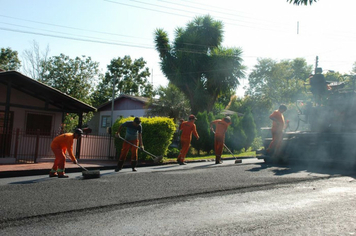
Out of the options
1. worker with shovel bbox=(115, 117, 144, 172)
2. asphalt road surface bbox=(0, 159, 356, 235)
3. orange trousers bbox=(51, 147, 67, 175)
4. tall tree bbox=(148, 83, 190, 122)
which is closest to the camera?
asphalt road surface bbox=(0, 159, 356, 235)

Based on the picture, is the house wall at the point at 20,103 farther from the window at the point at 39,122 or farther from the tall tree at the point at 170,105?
the tall tree at the point at 170,105

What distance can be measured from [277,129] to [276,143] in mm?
449

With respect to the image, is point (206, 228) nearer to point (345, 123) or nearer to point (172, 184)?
point (172, 184)

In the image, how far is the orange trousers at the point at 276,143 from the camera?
11.2m

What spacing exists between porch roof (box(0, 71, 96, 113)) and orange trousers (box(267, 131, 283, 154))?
8.62 meters

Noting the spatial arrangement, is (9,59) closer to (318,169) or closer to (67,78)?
(67,78)

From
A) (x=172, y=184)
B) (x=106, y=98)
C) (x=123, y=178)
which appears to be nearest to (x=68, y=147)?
(x=123, y=178)

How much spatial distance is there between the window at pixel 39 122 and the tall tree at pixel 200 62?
693 inches

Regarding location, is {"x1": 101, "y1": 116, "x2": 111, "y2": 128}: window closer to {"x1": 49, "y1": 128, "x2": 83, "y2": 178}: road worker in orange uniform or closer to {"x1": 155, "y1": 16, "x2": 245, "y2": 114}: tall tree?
{"x1": 155, "y1": 16, "x2": 245, "y2": 114}: tall tree

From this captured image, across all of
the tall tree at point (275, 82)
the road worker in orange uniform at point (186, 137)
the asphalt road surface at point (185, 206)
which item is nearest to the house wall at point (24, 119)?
the road worker in orange uniform at point (186, 137)

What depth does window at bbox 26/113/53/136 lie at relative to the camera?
1647 cm

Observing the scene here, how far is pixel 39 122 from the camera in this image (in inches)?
661

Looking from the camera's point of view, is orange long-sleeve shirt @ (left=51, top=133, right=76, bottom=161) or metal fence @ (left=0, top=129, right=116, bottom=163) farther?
metal fence @ (left=0, top=129, right=116, bottom=163)

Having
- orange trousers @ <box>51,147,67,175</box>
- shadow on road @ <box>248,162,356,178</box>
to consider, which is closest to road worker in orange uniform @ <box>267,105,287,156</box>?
shadow on road @ <box>248,162,356,178</box>
